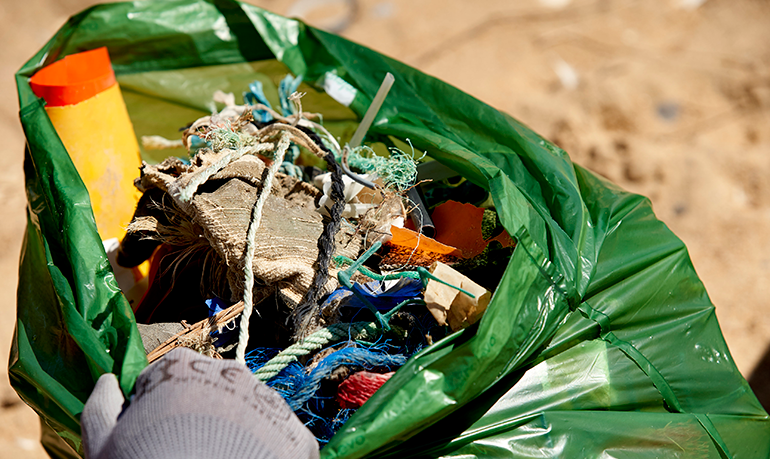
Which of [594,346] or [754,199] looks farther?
[754,199]

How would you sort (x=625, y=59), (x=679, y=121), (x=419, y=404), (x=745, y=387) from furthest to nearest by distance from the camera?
(x=625, y=59), (x=679, y=121), (x=745, y=387), (x=419, y=404)

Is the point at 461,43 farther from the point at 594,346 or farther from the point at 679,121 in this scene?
the point at 594,346

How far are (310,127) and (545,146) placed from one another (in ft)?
1.53

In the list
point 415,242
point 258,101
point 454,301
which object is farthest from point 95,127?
point 454,301

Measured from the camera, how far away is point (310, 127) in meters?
1.04

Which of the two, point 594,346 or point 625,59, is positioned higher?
point 625,59

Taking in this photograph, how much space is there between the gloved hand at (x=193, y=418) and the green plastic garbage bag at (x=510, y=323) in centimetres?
4

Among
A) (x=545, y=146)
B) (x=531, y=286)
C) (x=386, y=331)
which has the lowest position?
(x=386, y=331)

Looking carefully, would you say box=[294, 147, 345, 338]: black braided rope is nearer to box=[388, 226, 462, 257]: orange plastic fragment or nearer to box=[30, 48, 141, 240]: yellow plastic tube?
box=[388, 226, 462, 257]: orange plastic fragment

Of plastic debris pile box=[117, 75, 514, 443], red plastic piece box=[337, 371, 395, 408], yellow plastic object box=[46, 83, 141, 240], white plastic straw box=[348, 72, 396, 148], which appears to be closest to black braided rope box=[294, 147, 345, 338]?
plastic debris pile box=[117, 75, 514, 443]

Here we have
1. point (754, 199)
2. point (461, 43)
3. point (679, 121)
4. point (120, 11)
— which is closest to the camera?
point (120, 11)

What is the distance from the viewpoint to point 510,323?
0.69 metres

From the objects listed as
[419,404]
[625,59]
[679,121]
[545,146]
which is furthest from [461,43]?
[419,404]

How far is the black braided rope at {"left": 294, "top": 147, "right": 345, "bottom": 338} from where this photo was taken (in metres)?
0.79
